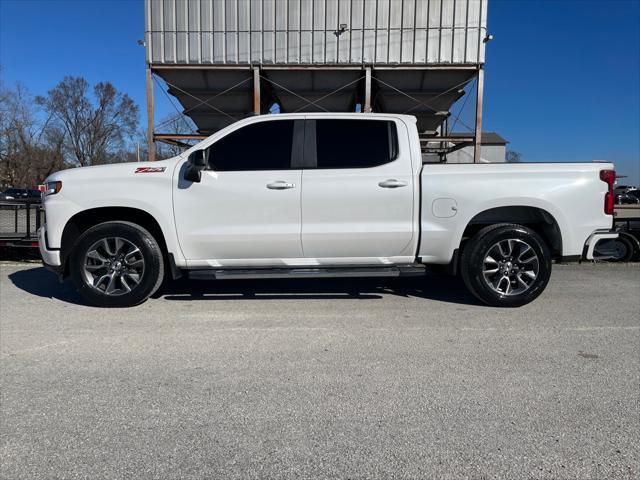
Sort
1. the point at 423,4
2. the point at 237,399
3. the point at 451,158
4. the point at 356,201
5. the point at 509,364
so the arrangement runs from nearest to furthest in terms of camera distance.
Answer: the point at 237,399 → the point at 509,364 → the point at 356,201 → the point at 423,4 → the point at 451,158

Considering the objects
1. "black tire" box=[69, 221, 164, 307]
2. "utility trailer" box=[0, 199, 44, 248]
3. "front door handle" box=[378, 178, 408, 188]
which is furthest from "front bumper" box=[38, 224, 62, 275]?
"front door handle" box=[378, 178, 408, 188]

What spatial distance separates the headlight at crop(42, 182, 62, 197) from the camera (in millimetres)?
4719

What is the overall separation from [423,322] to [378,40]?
1111 centimetres

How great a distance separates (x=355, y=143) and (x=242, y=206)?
142 centimetres

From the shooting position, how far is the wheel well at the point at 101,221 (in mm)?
4832

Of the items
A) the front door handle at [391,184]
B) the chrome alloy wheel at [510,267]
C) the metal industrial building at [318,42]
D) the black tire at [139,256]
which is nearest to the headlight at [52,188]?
the black tire at [139,256]

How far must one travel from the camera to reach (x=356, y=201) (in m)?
4.71

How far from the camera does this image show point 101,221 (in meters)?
5.02

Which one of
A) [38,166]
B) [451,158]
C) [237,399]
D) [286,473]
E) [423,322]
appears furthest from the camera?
[38,166]

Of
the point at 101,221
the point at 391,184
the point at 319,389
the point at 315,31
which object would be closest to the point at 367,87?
the point at 315,31

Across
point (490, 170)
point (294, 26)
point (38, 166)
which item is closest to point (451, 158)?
point (294, 26)

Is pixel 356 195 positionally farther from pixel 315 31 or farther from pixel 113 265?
pixel 315 31

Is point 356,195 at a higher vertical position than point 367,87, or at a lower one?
lower

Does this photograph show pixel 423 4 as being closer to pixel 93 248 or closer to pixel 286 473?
pixel 93 248
